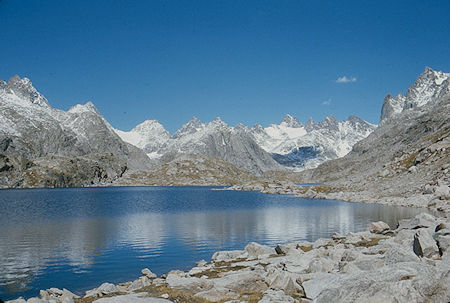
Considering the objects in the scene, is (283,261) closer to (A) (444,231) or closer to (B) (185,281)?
(B) (185,281)

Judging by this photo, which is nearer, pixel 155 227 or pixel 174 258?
pixel 174 258

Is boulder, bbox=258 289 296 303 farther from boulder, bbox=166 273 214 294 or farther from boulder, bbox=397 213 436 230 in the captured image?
boulder, bbox=397 213 436 230

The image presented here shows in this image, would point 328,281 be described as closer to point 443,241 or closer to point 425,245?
point 425,245

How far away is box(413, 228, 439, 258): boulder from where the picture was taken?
22.1m

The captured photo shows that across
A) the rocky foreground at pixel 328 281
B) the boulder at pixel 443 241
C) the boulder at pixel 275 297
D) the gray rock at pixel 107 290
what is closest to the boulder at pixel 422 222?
the rocky foreground at pixel 328 281

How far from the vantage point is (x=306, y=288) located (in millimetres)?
18516

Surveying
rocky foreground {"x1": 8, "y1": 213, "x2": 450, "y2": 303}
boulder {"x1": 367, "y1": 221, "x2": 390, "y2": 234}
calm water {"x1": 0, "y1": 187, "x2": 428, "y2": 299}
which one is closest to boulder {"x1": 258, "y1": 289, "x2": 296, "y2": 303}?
rocky foreground {"x1": 8, "y1": 213, "x2": 450, "y2": 303}

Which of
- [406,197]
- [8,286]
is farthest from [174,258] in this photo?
[406,197]

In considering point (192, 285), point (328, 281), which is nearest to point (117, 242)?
point (192, 285)

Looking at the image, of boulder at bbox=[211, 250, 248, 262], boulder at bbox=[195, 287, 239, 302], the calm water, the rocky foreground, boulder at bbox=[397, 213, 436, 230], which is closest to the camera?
the rocky foreground

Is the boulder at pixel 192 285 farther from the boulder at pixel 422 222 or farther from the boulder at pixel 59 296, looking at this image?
the boulder at pixel 422 222

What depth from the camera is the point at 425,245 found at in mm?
22484

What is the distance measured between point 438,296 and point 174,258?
3173 centimetres

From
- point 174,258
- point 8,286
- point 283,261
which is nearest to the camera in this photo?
point 283,261
